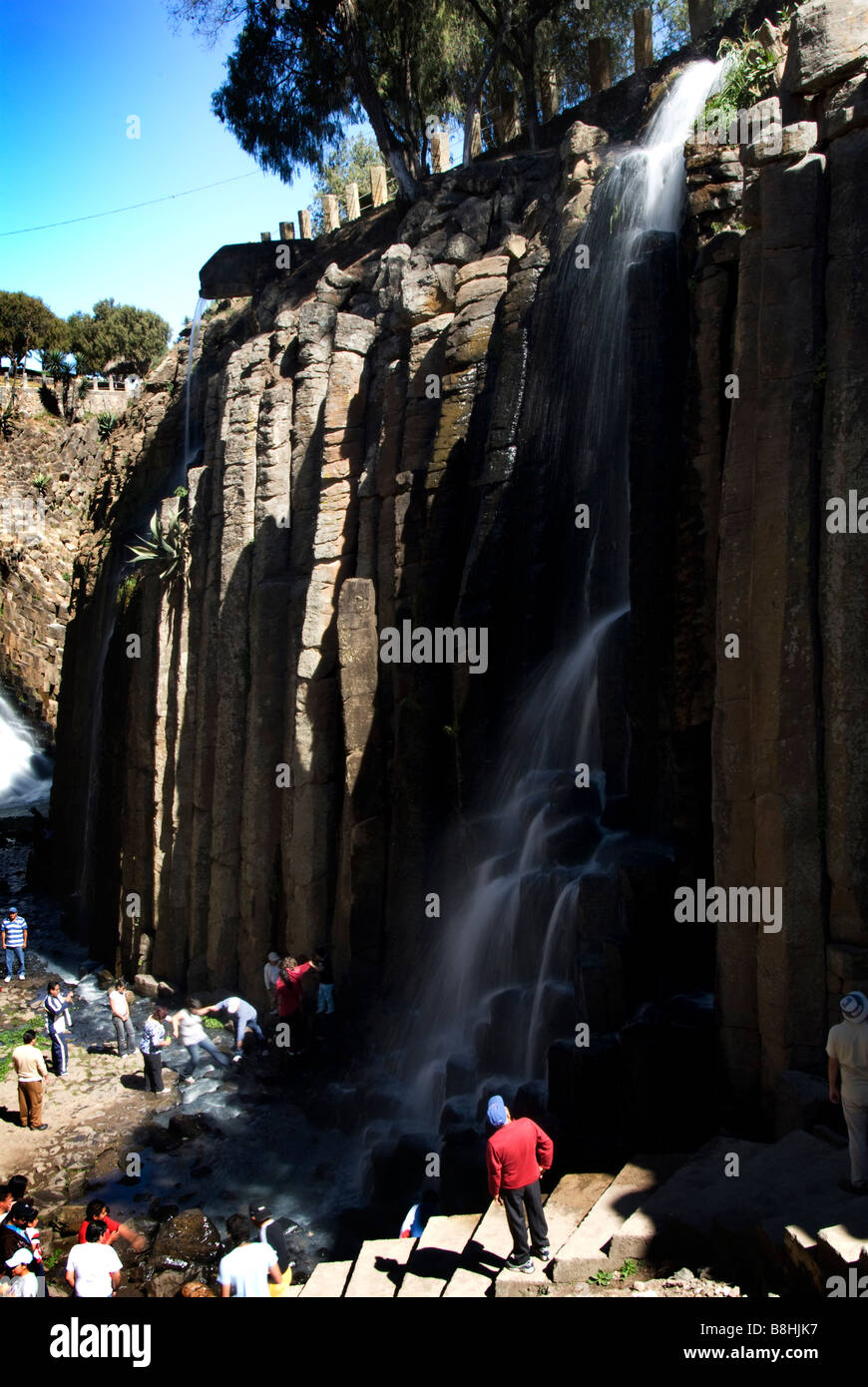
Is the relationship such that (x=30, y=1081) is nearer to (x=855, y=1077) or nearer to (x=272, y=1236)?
(x=272, y=1236)

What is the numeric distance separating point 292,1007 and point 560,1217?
795 cm

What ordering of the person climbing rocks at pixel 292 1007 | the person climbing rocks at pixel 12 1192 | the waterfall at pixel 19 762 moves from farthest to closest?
the waterfall at pixel 19 762, the person climbing rocks at pixel 292 1007, the person climbing rocks at pixel 12 1192

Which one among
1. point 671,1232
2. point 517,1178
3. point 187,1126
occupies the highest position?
point 517,1178

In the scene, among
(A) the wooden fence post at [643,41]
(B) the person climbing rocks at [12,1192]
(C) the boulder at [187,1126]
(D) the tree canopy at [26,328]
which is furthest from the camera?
(D) the tree canopy at [26,328]

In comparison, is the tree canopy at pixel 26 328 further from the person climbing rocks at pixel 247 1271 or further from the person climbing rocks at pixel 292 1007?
the person climbing rocks at pixel 247 1271

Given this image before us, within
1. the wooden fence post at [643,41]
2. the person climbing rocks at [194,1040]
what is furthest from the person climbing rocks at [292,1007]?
the wooden fence post at [643,41]

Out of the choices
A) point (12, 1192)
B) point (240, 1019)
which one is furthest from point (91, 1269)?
point (240, 1019)

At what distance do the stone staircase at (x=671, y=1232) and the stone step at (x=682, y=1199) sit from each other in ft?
0.03

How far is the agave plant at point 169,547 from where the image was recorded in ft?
76.1

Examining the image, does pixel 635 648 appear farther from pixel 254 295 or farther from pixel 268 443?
pixel 254 295

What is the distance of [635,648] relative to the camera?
41.2 ft

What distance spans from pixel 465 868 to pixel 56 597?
106 feet

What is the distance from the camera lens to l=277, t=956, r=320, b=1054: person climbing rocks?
54.9 feet

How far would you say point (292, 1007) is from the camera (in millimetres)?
16750
